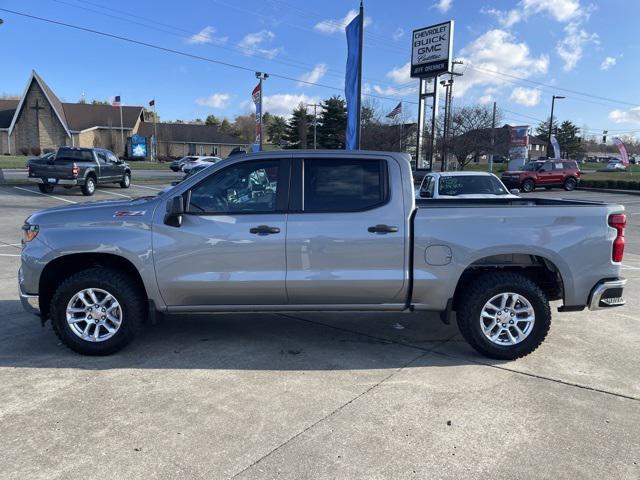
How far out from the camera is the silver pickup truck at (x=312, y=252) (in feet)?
14.7

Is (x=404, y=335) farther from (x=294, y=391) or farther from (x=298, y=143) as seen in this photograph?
(x=298, y=143)

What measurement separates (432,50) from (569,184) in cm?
1240

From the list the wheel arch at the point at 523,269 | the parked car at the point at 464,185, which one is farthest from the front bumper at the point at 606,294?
the parked car at the point at 464,185

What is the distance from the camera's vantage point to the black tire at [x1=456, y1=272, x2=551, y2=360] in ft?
15.0

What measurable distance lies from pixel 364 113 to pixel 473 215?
53070mm

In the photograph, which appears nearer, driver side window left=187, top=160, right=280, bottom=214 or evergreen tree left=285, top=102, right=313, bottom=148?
driver side window left=187, top=160, right=280, bottom=214

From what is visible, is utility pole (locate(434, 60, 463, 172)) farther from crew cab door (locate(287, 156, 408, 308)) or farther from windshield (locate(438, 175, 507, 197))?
crew cab door (locate(287, 156, 408, 308))

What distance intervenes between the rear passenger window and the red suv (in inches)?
1121

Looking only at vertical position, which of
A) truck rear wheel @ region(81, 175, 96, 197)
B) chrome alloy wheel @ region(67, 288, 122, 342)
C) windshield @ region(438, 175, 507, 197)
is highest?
windshield @ region(438, 175, 507, 197)

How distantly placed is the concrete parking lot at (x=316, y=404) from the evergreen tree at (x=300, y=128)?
61771mm

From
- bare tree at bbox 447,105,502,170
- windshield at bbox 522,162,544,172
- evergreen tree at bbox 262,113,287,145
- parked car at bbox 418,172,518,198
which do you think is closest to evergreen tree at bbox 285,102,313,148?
evergreen tree at bbox 262,113,287,145

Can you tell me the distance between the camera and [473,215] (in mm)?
4488

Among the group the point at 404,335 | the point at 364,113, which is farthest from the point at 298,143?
the point at 404,335

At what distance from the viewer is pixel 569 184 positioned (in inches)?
1249
